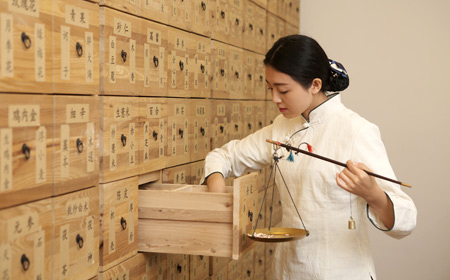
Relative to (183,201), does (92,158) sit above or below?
above

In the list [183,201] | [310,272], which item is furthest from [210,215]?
[310,272]

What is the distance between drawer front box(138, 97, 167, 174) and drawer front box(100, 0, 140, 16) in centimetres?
32

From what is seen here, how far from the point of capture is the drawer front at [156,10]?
222cm

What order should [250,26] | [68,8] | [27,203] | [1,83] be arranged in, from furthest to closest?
[250,26] → [68,8] → [27,203] → [1,83]

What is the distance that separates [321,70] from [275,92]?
7.3 inches

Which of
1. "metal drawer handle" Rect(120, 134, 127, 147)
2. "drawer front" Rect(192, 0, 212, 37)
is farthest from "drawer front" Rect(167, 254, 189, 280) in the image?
"drawer front" Rect(192, 0, 212, 37)

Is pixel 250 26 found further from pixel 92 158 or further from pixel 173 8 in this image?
pixel 92 158

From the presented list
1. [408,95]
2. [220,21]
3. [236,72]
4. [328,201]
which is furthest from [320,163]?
[408,95]

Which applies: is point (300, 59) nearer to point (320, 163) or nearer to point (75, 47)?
point (320, 163)

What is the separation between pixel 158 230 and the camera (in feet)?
7.13

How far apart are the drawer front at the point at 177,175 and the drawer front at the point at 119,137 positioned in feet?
0.90

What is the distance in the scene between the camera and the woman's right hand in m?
2.23

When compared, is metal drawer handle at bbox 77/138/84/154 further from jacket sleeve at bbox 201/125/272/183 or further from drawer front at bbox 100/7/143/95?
jacket sleeve at bbox 201/125/272/183

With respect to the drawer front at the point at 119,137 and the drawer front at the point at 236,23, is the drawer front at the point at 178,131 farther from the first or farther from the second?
the drawer front at the point at 236,23
